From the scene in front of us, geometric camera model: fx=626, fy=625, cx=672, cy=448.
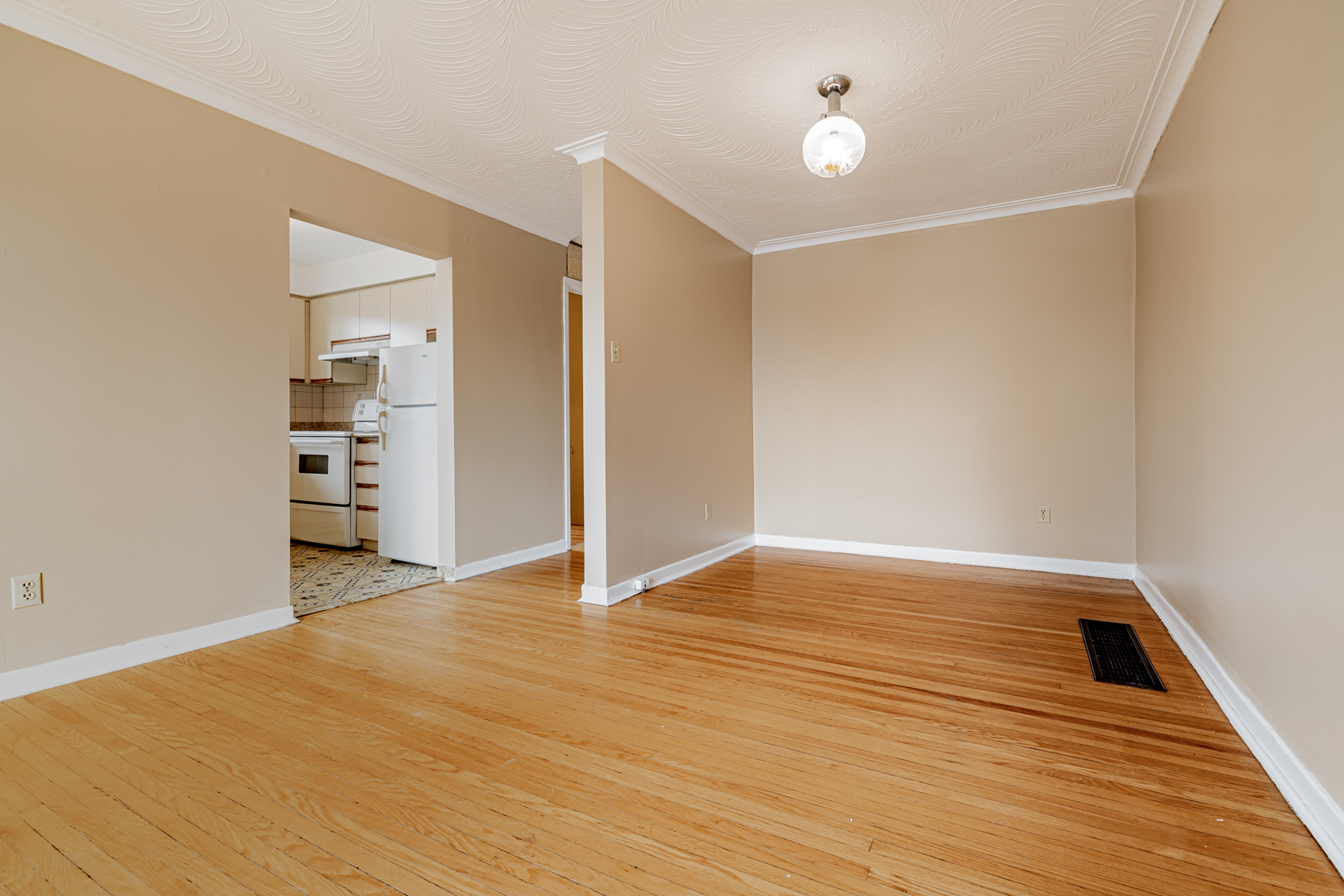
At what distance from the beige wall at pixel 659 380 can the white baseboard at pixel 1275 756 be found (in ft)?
8.30

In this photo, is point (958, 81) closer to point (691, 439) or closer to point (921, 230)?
point (921, 230)

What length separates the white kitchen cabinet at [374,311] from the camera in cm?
539

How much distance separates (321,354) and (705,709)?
522 cm

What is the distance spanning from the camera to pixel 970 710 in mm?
2082

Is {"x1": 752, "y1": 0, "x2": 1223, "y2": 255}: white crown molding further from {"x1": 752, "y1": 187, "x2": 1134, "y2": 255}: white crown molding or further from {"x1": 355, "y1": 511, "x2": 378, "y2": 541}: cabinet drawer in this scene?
{"x1": 355, "y1": 511, "x2": 378, "y2": 541}: cabinet drawer

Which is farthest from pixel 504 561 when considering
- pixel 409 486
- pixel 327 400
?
pixel 327 400

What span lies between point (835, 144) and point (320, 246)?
4.48 meters

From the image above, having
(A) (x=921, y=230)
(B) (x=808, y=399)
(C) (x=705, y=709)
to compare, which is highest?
(A) (x=921, y=230)

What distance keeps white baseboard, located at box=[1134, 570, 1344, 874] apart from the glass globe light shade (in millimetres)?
2298

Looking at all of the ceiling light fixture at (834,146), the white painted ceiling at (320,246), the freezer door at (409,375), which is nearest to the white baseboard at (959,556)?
the freezer door at (409,375)

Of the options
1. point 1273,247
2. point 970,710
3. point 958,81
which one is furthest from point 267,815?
point 958,81

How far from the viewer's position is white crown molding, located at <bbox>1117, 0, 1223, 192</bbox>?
2.22 meters

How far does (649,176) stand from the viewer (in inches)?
143

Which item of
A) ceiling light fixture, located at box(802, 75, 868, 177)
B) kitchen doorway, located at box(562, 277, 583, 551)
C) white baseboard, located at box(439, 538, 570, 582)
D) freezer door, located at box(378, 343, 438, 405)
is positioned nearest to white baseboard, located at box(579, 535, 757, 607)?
white baseboard, located at box(439, 538, 570, 582)
